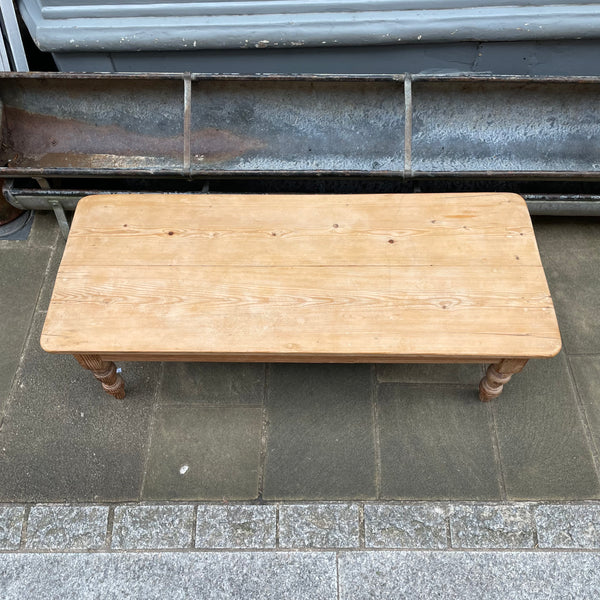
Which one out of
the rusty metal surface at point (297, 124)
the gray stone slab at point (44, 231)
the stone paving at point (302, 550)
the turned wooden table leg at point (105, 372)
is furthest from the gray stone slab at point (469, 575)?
the gray stone slab at point (44, 231)

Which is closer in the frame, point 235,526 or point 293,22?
point 235,526

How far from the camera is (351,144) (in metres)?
3.69

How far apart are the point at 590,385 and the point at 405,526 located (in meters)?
1.39

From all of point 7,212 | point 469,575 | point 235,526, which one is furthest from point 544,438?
point 7,212

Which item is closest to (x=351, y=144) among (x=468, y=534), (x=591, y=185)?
(x=591, y=185)

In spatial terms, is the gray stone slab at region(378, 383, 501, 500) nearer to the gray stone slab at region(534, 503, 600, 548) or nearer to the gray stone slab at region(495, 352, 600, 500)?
the gray stone slab at region(495, 352, 600, 500)

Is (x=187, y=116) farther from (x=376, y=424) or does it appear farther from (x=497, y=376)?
(x=497, y=376)

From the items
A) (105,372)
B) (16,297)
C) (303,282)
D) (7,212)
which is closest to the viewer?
(303,282)

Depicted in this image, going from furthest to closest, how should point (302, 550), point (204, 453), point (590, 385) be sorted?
point (590, 385), point (204, 453), point (302, 550)

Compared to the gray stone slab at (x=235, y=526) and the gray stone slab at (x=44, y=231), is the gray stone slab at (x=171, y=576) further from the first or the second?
the gray stone slab at (x=44, y=231)

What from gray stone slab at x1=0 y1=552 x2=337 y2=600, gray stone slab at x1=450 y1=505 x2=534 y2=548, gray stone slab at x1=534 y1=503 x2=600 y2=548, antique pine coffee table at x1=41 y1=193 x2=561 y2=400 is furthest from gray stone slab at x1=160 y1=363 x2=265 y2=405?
gray stone slab at x1=534 y1=503 x2=600 y2=548

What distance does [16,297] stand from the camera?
3.34 meters

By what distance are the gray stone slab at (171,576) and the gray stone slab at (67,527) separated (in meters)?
0.05

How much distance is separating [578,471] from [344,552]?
4.36 feet
